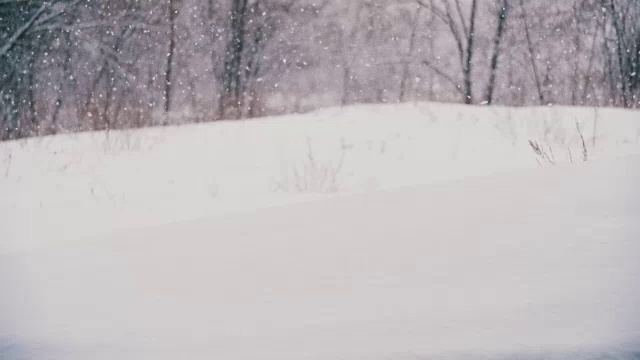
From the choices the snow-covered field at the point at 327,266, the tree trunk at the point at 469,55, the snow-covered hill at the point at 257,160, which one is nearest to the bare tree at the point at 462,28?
the tree trunk at the point at 469,55

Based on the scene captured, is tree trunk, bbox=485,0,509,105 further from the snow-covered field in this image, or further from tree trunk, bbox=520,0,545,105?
the snow-covered field

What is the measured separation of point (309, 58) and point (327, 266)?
8875mm

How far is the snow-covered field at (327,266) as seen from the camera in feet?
5.35

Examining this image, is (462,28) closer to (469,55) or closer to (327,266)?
(469,55)

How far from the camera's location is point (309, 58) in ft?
35.4

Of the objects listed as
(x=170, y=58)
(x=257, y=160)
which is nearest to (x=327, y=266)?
(x=257, y=160)

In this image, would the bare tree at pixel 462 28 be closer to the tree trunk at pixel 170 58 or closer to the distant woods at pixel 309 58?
the distant woods at pixel 309 58

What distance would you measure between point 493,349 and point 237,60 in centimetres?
995

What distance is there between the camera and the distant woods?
9.88m

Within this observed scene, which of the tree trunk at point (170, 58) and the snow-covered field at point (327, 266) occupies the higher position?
the tree trunk at point (170, 58)

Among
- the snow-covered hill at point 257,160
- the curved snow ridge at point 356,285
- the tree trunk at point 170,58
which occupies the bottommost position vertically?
the curved snow ridge at point 356,285

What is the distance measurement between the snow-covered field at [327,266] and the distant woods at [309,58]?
5.07 metres

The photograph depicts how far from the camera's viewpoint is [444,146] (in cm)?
659

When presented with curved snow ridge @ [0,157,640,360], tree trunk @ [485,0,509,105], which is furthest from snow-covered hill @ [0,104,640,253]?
tree trunk @ [485,0,509,105]
